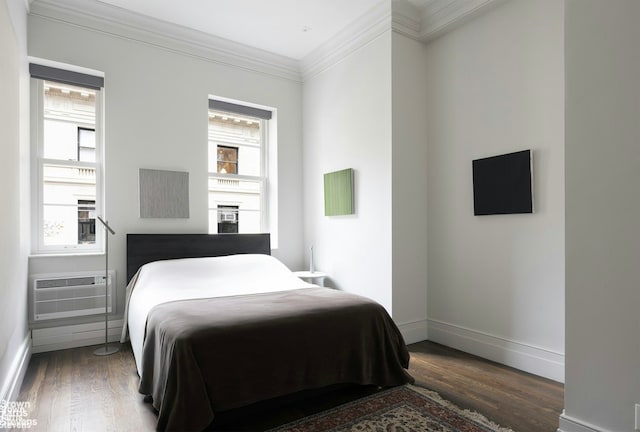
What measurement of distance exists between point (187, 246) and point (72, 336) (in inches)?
49.6

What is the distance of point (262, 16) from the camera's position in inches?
149

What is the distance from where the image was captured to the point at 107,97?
147 inches

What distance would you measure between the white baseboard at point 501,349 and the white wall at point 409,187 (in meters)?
0.21

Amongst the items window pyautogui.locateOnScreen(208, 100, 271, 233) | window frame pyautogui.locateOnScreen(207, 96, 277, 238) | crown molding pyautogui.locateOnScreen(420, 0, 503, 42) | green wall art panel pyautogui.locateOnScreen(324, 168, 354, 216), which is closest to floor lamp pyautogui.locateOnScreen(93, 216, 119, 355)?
window pyautogui.locateOnScreen(208, 100, 271, 233)

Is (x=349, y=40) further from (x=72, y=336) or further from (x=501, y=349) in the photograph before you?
(x=72, y=336)

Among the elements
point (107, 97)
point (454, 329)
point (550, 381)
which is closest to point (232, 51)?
point (107, 97)

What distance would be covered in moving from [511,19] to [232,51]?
2806 millimetres

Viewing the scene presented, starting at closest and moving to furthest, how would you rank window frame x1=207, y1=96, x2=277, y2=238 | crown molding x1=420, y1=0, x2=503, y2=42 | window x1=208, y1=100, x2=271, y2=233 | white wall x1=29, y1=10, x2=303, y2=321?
crown molding x1=420, y1=0, x2=503, y2=42, white wall x1=29, y1=10, x2=303, y2=321, window x1=208, y1=100, x2=271, y2=233, window frame x1=207, y1=96, x2=277, y2=238

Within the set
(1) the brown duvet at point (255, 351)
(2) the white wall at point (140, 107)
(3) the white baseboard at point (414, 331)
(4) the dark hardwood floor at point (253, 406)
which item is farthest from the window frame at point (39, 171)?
(3) the white baseboard at point (414, 331)

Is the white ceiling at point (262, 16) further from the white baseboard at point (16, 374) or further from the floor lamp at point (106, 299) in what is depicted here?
the white baseboard at point (16, 374)

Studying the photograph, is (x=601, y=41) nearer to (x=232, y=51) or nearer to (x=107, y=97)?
(x=232, y=51)

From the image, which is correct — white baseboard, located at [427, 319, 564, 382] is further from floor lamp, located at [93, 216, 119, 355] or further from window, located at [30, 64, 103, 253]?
window, located at [30, 64, 103, 253]

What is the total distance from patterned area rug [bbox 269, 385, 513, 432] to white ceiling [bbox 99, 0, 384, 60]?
10.9 ft

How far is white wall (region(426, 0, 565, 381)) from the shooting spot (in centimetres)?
287
